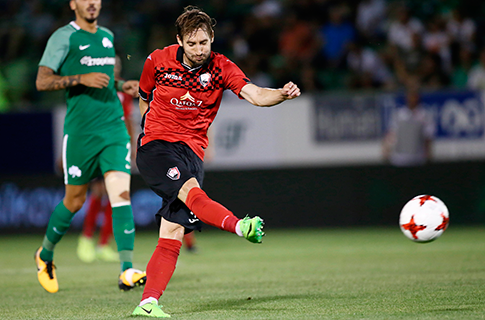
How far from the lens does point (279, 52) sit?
15078mm

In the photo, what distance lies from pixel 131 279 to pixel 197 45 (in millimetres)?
2301

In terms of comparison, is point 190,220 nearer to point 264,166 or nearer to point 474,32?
point 264,166

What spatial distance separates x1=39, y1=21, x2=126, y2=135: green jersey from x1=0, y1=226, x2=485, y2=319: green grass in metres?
1.49

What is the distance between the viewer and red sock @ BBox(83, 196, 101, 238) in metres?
9.79

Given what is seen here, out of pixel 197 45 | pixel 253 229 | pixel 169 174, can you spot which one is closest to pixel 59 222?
pixel 169 174

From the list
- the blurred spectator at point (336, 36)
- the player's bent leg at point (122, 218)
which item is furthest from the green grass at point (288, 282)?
the blurred spectator at point (336, 36)

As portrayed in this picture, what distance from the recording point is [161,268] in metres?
4.73

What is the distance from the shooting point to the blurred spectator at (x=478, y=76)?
12998 millimetres

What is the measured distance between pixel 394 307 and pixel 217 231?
863cm

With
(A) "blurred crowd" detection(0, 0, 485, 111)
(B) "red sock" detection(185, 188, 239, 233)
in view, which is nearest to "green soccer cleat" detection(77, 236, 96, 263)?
(A) "blurred crowd" detection(0, 0, 485, 111)

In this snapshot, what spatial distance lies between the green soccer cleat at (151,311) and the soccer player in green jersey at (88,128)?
171cm

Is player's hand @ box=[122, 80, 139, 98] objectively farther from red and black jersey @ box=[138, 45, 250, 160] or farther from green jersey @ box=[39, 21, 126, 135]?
red and black jersey @ box=[138, 45, 250, 160]

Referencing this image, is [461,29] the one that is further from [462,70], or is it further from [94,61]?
[94,61]

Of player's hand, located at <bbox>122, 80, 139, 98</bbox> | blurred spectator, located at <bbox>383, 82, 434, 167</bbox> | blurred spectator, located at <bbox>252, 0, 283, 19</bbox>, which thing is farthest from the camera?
blurred spectator, located at <bbox>252, 0, 283, 19</bbox>
